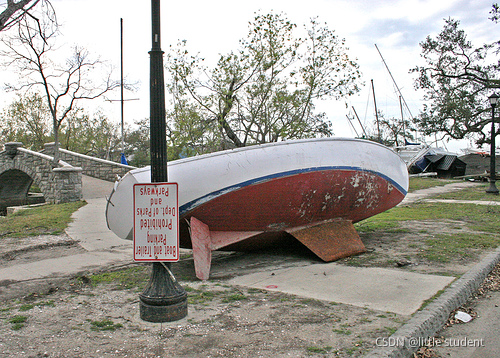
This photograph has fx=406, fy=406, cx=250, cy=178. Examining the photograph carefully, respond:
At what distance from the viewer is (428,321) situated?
3199 mm

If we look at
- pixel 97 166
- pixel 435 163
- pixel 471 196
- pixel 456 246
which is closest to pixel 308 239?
pixel 456 246

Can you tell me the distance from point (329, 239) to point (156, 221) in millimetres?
3176

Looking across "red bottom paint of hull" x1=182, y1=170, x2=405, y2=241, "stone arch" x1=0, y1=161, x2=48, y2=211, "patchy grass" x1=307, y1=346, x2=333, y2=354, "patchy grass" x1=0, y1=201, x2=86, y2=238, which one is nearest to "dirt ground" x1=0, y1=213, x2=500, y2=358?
"patchy grass" x1=307, y1=346, x2=333, y2=354

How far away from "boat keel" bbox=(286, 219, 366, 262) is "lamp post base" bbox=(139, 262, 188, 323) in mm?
2585

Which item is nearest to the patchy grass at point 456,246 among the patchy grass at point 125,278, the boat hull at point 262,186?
the boat hull at point 262,186

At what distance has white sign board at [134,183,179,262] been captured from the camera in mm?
3557

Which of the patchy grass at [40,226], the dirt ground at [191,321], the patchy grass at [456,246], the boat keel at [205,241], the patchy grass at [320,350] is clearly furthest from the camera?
the patchy grass at [40,226]

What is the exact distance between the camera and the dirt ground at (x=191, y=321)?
2865 millimetres

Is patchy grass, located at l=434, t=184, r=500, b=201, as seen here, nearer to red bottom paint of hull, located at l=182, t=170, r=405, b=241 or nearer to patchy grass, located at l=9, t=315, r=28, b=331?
red bottom paint of hull, located at l=182, t=170, r=405, b=241

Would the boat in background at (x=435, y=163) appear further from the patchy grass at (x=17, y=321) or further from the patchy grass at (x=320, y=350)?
the patchy grass at (x=17, y=321)

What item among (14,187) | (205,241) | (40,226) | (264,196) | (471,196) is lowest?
(40,226)

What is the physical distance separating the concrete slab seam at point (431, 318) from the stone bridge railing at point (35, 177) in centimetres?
1423

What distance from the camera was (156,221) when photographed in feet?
11.7

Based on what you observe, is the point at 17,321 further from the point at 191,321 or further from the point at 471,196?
the point at 471,196
